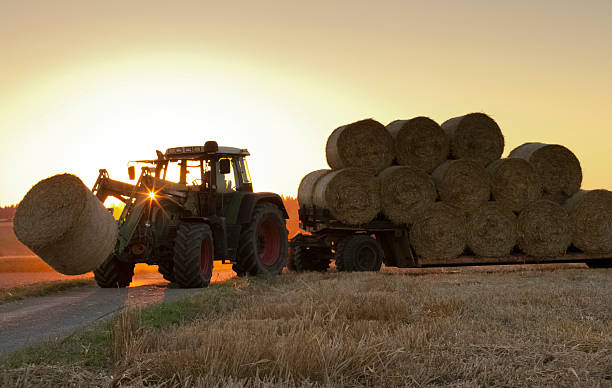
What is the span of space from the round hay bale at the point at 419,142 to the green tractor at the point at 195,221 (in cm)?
304

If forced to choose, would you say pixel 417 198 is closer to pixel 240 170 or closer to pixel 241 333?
pixel 240 170

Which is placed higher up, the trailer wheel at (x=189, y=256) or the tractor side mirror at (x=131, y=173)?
the tractor side mirror at (x=131, y=173)

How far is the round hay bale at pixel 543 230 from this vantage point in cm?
1422

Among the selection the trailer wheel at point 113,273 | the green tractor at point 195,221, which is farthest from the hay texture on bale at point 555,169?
the trailer wheel at point 113,273

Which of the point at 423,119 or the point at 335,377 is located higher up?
the point at 423,119

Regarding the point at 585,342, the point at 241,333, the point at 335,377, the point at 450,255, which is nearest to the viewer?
the point at 335,377

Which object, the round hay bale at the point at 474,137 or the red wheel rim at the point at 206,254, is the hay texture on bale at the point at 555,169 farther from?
the red wheel rim at the point at 206,254

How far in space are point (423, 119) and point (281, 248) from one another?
4326mm

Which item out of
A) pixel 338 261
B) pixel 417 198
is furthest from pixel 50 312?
pixel 417 198

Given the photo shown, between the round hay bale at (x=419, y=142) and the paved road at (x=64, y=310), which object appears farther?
the round hay bale at (x=419, y=142)

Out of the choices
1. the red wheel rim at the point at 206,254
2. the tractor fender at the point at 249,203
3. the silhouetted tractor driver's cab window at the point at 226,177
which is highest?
the silhouetted tractor driver's cab window at the point at 226,177

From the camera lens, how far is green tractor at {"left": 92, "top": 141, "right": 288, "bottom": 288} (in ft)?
32.6

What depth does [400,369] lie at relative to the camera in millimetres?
4172

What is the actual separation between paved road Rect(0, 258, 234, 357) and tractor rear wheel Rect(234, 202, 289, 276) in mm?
1593
